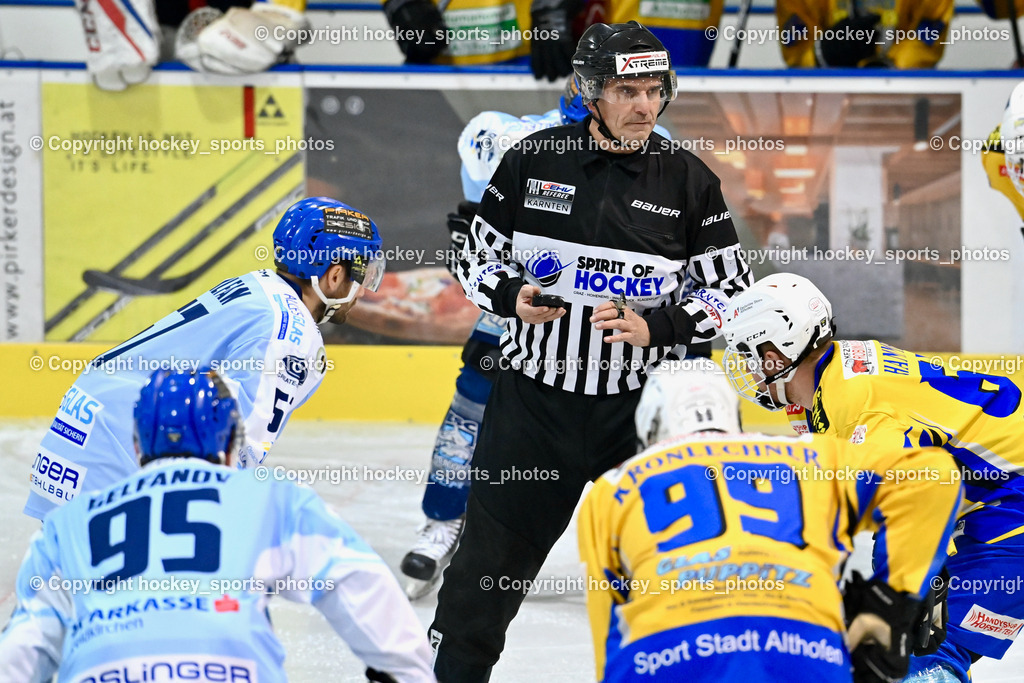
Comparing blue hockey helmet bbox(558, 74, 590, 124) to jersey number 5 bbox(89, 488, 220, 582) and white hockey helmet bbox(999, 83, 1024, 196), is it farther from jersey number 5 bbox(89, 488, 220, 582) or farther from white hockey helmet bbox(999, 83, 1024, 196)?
jersey number 5 bbox(89, 488, 220, 582)

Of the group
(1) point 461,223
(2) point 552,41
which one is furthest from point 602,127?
(2) point 552,41

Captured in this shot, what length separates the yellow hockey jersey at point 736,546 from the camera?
6.57 ft

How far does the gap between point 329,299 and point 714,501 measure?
1.42 m

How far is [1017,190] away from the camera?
13.5 feet

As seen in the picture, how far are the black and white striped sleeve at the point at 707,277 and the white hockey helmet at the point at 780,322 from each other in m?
0.31

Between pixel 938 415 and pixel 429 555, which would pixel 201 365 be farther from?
pixel 429 555

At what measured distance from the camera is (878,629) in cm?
221

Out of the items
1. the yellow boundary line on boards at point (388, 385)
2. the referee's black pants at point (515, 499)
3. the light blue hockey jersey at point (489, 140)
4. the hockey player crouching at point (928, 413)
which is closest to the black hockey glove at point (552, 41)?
the yellow boundary line on boards at point (388, 385)

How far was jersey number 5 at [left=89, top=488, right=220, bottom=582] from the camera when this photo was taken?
75.0 inches

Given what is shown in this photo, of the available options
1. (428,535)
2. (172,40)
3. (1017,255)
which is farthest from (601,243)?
(172,40)

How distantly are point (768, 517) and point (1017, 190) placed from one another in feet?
8.31

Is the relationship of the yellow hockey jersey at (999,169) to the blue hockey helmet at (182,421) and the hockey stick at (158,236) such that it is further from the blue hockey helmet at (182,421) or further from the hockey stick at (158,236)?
the hockey stick at (158,236)

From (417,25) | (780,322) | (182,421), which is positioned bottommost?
(417,25)

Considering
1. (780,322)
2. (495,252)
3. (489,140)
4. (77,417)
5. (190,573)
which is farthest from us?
(489,140)
